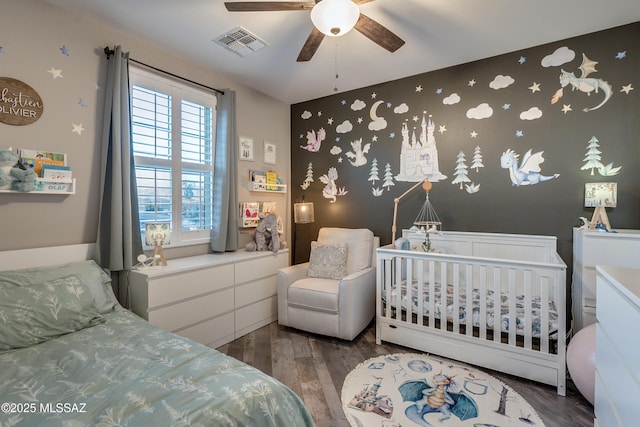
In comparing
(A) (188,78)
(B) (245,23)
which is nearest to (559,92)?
(B) (245,23)

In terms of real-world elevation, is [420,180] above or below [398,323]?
above

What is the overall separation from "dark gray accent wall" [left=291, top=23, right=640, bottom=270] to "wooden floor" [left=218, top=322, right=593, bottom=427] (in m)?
1.14

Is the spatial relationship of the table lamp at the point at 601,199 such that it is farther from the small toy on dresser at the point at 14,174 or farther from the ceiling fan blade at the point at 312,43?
the small toy on dresser at the point at 14,174

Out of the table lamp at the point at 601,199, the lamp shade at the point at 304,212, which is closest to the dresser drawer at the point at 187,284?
the lamp shade at the point at 304,212

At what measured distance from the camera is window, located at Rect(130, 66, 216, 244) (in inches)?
96.7

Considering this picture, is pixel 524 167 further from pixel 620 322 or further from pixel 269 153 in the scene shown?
pixel 269 153

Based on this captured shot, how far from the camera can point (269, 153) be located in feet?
11.7

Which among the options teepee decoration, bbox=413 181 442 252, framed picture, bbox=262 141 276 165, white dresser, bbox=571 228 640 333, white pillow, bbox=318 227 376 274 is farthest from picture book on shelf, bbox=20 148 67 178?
white dresser, bbox=571 228 640 333

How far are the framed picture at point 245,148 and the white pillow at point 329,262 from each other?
1.30 meters

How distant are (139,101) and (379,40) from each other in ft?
6.48

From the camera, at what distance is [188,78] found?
8.98ft

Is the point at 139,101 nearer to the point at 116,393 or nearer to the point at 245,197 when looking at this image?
the point at 245,197

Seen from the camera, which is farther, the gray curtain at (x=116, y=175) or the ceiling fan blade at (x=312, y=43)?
the gray curtain at (x=116, y=175)

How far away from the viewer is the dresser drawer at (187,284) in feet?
6.89
